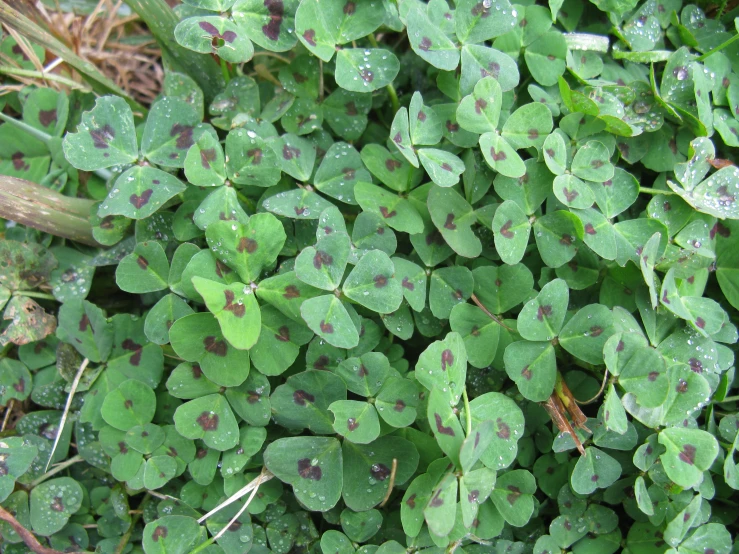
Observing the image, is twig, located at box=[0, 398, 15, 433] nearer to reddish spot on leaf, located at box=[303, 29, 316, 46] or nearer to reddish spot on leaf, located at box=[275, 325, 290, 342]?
reddish spot on leaf, located at box=[275, 325, 290, 342]

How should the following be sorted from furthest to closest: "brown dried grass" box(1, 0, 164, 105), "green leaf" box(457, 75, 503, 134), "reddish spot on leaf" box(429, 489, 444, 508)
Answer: "brown dried grass" box(1, 0, 164, 105) → "green leaf" box(457, 75, 503, 134) → "reddish spot on leaf" box(429, 489, 444, 508)

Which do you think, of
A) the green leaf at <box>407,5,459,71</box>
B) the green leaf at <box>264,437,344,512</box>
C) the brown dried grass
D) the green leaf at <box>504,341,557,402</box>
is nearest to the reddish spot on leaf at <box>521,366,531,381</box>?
the green leaf at <box>504,341,557,402</box>

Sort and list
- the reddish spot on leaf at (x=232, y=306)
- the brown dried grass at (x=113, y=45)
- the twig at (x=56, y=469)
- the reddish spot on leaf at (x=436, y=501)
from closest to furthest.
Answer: the reddish spot on leaf at (x=436, y=501) → the reddish spot on leaf at (x=232, y=306) → the twig at (x=56, y=469) → the brown dried grass at (x=113, y=45)

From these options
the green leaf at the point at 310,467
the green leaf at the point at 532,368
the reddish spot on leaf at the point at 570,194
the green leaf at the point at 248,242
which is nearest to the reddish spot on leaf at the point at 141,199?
the green leaf at the point at 248,242

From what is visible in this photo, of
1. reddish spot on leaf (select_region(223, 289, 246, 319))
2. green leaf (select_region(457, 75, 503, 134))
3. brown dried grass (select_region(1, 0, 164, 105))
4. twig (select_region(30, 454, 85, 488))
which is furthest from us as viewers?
brown dried grass (select_region(1, 0, 164, 105))

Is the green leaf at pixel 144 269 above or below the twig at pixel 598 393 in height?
above

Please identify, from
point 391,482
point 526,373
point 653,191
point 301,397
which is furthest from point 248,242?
point 653,191

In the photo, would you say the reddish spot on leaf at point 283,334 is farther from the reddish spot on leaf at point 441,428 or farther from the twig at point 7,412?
the twig at point 7,412
